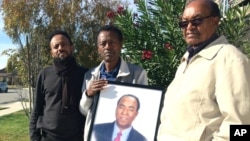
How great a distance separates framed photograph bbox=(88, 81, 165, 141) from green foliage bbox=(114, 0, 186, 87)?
237 centimetres

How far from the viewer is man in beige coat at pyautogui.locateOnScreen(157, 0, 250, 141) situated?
1946 mm

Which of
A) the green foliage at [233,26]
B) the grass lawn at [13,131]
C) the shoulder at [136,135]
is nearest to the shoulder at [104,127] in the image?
the shoulder at [136,135]

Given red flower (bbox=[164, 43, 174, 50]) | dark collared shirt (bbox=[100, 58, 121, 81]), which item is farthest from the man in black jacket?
red flower (bbox=[164, 43, 174, 50])

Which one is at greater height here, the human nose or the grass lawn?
the human nose

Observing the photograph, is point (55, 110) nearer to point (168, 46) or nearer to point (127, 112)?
point (127, 112)

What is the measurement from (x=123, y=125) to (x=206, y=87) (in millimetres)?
1100

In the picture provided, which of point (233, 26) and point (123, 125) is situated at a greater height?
point (233, 26)

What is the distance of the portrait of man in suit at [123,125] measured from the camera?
300 cm

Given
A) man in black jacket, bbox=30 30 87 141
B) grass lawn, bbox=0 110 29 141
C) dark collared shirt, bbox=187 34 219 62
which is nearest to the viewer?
dark collared shirt, bbox=187 34 219 62

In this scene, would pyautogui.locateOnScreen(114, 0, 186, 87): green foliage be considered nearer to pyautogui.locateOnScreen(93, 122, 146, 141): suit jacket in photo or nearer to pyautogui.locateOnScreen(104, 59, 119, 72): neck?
pyautogui.locateOnScreen(104, 59, 119, 72): neck

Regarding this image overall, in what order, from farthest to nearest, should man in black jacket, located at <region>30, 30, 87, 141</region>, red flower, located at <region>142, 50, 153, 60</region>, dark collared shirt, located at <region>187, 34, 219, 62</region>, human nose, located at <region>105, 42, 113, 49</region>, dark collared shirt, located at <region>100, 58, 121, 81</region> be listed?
red flower, located at <region>142, 50, 153, 60</region>
man in black jacket, located at <region>30, 30, 87, 141</region>
dark collared shirt, located at <region>100, 58, 121, 81</region>
human nose, located at <region>105, 42, 113, 49</region>
dark collared shirt, located at <region>187, 34, 219, 62</region>

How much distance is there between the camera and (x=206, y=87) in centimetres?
206

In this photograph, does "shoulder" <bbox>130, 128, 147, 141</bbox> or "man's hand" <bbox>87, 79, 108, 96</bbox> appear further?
"man's hand" <bbox>87, 79, 108, 96</bbox>

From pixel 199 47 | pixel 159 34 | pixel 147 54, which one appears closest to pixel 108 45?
pixel 199 47
